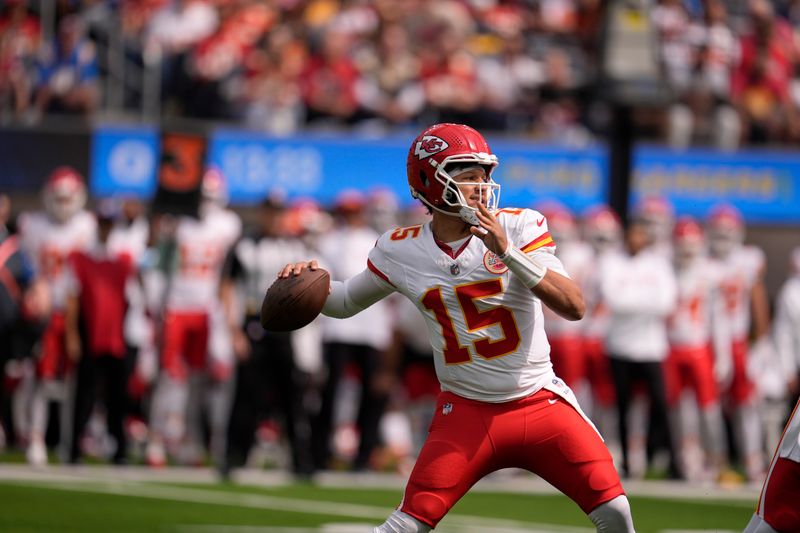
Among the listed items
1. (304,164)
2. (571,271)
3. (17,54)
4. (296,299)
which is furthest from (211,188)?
(296,299)

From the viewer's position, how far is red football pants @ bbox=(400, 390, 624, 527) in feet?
18.9

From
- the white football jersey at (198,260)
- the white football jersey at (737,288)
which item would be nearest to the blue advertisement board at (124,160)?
the white football jersey at (198,260)

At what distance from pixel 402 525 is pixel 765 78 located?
47.0 ft

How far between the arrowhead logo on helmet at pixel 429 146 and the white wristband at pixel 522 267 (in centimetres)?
53

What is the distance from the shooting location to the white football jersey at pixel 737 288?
13508 mm

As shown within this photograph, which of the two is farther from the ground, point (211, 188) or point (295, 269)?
point (211, 188)

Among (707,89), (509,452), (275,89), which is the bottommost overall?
(509,452)

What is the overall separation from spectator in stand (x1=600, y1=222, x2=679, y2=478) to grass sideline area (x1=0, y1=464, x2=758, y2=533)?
0.66m

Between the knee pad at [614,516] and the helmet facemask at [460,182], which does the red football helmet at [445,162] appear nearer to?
the helmet facemask at [460,182]

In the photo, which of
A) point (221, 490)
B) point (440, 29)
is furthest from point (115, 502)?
point (440, 29)

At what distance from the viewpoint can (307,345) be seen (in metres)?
12.1

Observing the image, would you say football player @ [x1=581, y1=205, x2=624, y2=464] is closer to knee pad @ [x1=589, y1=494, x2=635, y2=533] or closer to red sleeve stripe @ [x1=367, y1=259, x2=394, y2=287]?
red sleeve stripe @ [x1=367, y1=259, x2=394, y2=287]

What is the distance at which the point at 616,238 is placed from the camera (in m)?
13.6

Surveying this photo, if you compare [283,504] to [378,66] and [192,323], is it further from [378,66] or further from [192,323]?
[378,66]
